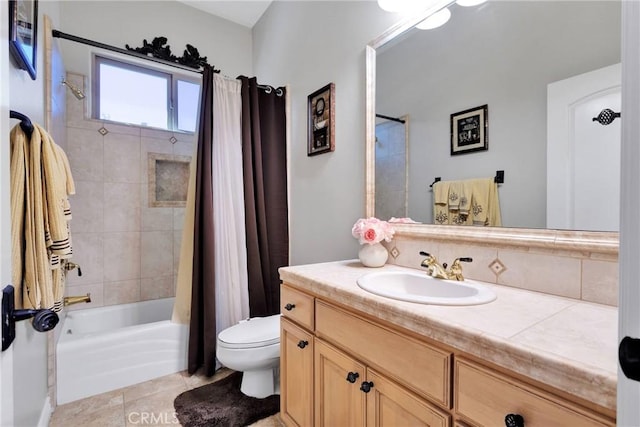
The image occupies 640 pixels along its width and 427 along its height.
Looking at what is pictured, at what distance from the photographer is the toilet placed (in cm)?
169

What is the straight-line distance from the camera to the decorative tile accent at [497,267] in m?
1.12

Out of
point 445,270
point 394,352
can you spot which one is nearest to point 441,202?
point 445,270

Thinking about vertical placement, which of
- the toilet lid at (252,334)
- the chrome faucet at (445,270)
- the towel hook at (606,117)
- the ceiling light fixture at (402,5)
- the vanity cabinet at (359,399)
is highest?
the ceiling light fixture at (402,5)

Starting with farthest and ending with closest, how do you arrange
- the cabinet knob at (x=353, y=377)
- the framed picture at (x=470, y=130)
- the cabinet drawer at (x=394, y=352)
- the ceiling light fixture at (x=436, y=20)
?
the ceiling light fixture at (x=436, y=20), the framed picture at (x=470, y=130), the cabinet knob at (x=353, y=377), the cabinet drawer at (x=394, y=352)

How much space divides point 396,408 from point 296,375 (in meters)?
0.59

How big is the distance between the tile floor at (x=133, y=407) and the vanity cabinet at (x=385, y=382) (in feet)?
1.98

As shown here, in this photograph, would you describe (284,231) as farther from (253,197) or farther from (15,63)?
(15,63)

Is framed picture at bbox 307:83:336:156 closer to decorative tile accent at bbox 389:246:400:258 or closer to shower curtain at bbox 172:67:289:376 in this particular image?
shower curtain at bbox 172:67:289:376

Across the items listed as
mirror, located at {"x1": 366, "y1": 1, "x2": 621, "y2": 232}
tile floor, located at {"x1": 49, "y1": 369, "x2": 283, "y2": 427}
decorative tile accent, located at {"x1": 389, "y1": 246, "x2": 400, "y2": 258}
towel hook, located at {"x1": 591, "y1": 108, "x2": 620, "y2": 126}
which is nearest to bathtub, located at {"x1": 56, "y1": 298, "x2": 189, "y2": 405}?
tile floor, located at {"x1": 49, "y1": 369, "x2": 283, "y2": 427}

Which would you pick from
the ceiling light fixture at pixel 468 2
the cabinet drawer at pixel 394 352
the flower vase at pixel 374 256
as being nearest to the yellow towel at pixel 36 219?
the cabinet drawer at pixel 394 352

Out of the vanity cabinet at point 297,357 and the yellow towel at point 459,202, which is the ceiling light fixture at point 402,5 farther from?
the vanity cabinet at point 297,357

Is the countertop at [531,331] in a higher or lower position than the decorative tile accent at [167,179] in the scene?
lower

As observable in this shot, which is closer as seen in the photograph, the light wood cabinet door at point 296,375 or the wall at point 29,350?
the wall at point 29,350

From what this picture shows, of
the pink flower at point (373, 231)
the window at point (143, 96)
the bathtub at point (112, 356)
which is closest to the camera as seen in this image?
the pink flower at point (373, 231)
